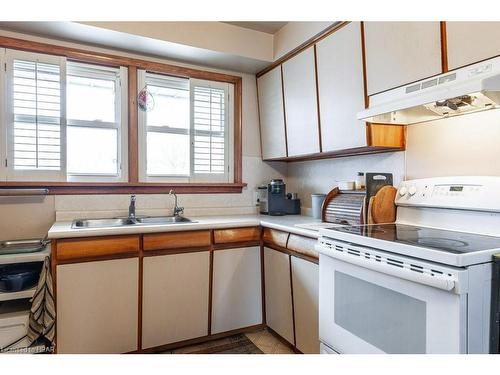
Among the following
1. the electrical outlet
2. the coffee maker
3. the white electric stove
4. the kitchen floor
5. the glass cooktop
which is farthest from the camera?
the electrical outlet

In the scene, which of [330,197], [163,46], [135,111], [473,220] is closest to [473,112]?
[473,220]

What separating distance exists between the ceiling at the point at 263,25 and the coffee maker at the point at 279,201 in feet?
4.17

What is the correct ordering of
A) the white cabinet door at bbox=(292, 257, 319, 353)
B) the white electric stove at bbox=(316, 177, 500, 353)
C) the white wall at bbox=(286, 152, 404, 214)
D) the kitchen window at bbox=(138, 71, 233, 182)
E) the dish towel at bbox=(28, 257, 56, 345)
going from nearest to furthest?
the white electric stove at bbox=(316, 177, 500, 353) < the dish towel at bbox=(28, 257, 56, 345) < the white cabinet door at bbox=(292, 257, 319, 353) < the white wall at bbox=(286, 152, 404, 214) < the kitchen window at bbox=(138, 71, 233, 182)

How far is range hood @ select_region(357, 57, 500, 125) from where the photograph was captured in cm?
126

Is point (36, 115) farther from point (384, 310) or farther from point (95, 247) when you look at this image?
point (384, 310)

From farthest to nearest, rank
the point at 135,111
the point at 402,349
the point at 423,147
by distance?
the point at 135,111, the point at 423,147, the point at 402,349

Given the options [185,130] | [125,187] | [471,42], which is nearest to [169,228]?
[125,187]

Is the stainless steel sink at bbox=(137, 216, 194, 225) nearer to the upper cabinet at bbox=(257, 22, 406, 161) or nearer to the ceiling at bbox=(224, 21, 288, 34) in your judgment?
the upper cabinet at bbox=(257, 22, 406, 161)

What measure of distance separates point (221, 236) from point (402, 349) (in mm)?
1365

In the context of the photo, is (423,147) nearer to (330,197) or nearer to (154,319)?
(330,197)

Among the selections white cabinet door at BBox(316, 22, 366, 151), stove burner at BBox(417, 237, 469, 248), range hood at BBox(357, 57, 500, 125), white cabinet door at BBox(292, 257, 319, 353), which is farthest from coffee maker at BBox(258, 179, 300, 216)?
stove burner at BBox(417, 237, 469, 248)

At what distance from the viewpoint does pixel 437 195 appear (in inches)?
66.6

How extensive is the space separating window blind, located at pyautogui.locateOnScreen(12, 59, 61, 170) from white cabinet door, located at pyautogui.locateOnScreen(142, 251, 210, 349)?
3.61 ft

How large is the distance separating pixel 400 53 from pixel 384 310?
129cm
